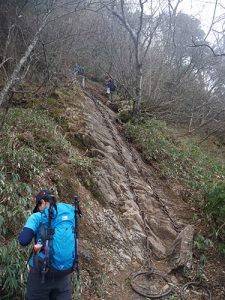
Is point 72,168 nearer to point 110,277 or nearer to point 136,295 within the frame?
point 110,277

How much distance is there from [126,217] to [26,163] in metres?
2.42

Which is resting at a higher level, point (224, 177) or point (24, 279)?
point (224, 177)


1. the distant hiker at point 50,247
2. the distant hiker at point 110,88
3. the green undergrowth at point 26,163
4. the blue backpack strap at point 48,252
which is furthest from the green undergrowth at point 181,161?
the blue backpack strap at point 48,252

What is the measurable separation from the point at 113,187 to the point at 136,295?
9.47 ft

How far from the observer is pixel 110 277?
5535mm

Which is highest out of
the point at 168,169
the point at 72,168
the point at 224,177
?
the point at 224,177

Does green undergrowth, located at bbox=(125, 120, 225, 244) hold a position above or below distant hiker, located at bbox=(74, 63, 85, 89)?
above

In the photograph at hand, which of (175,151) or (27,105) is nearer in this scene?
(27,105)

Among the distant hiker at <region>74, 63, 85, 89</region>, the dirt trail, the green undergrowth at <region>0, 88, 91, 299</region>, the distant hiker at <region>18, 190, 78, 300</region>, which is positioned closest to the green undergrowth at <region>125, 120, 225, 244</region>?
the dirt trail

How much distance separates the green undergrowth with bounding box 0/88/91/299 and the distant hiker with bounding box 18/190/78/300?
0.67 m

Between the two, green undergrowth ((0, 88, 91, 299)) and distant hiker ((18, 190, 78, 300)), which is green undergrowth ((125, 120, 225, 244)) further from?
distant hiker ((18, 190, 78, 300))

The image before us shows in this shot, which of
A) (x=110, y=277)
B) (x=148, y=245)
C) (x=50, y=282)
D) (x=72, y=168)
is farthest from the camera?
(x=72, y=168)

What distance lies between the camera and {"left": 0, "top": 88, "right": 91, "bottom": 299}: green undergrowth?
169 inches

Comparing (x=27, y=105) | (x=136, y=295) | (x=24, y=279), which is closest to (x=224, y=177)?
(x=136, y=295)
